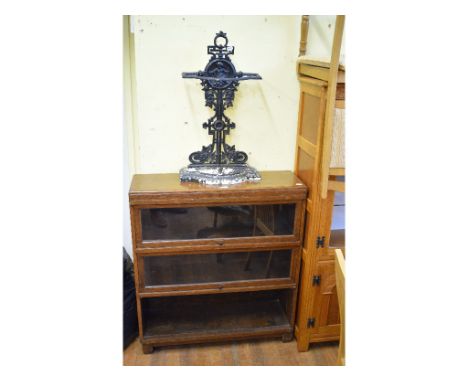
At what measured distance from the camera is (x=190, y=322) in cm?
182

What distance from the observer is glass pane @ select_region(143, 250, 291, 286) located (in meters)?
1.63

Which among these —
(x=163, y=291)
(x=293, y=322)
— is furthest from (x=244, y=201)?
(x=293, y=322)

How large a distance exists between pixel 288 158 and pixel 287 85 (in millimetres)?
334

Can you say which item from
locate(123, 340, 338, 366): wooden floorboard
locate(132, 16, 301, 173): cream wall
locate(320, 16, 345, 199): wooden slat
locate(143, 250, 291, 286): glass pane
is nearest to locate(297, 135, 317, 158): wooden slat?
locate(132, 16, 301, 173): cream wall

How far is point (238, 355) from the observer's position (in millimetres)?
1784

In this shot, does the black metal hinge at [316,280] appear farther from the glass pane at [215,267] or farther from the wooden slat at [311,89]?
the wooden slat at [311,89]

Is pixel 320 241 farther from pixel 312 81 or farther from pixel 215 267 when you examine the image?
pixel 312 81

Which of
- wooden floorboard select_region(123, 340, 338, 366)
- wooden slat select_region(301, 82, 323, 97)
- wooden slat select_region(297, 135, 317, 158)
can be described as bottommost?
wooden floorboard select_region(123, 340, 338, 366)

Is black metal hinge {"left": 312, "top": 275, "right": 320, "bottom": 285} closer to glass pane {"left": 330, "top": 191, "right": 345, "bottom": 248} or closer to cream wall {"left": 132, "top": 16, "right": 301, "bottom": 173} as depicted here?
glass pane {"left": 330, "top": 191, "right": 345, "bottom": 248}

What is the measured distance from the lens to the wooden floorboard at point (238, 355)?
1.73 m

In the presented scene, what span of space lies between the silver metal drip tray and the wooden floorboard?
2.71 feet

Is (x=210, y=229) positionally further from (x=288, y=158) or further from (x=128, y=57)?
(x=128, y=57)

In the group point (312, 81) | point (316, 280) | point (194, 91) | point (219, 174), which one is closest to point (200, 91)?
point (194, 91)

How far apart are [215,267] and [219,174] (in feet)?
1.34
